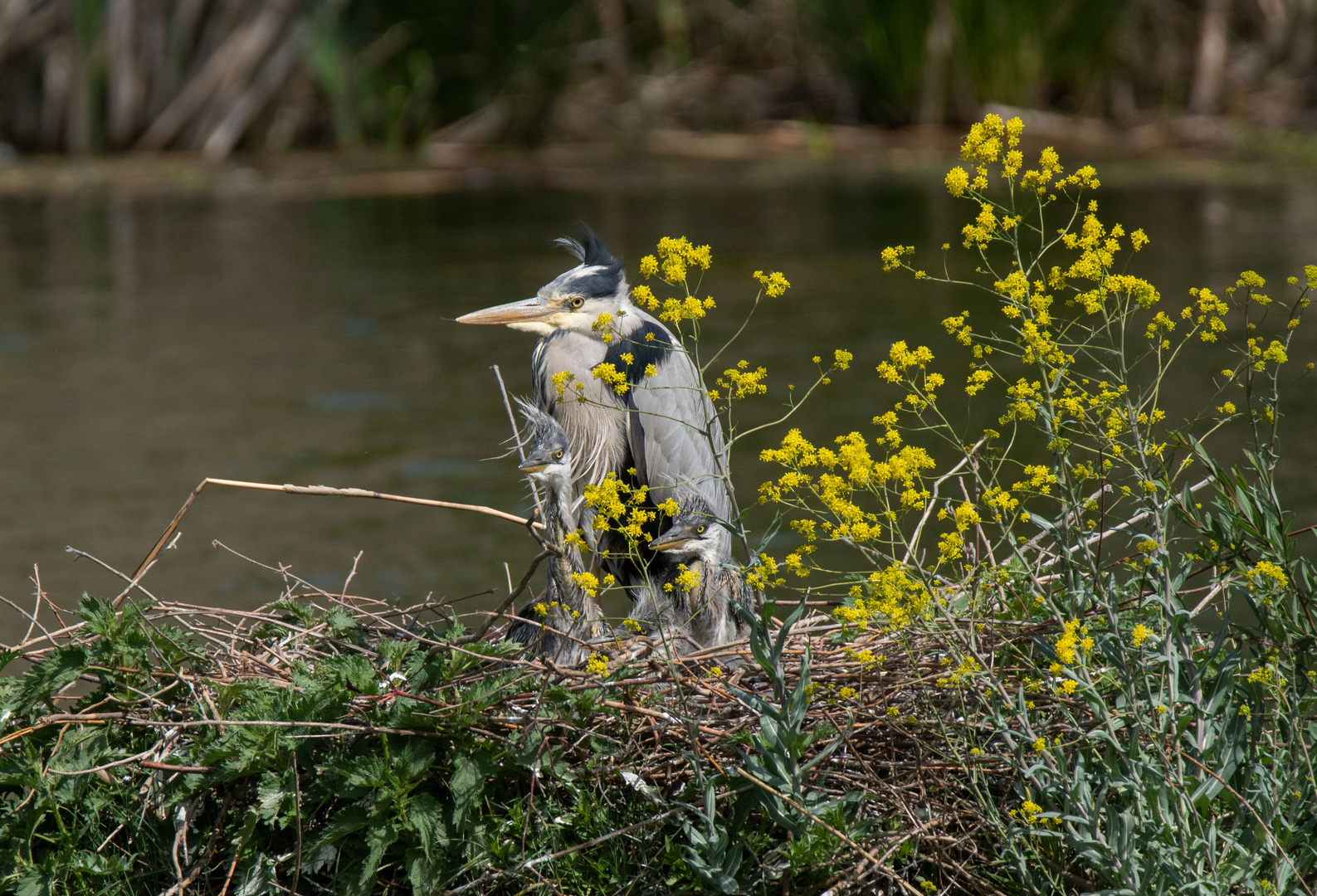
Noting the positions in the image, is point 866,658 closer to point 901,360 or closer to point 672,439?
point 901,360

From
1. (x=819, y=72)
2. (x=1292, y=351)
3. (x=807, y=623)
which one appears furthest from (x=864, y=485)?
(x=819, y=72)

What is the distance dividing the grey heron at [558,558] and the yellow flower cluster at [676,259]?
0.65 m

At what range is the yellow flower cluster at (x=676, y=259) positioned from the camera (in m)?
2.69

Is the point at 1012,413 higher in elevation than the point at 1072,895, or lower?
higher

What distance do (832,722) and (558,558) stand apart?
87 cm

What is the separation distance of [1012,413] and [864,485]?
1.06 ft

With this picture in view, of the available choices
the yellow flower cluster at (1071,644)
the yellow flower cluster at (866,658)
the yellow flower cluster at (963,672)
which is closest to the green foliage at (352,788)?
the yellow flower cluster at (866,658)

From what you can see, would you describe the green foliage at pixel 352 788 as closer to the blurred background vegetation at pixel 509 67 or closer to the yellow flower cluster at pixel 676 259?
the yellow flower cluster at pixel 676 259

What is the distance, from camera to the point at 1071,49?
47.2 ft

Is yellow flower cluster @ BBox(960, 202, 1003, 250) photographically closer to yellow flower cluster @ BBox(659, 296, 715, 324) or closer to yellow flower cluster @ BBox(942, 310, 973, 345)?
yellow flower cluster @ BBox(942, 310, 973, 345)

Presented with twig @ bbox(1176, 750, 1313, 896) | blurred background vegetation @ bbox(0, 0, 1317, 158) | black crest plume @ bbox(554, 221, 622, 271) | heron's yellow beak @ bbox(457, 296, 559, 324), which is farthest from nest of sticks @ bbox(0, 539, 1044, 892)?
blurred background vegetation @ bbox(0, 0, 1317, 158)

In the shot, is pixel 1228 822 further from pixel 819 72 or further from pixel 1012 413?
pixel 819 72

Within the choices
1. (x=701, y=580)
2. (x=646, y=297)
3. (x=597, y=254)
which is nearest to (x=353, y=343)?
(x=597, y=254)

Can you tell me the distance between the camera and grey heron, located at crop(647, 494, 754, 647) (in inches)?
134
